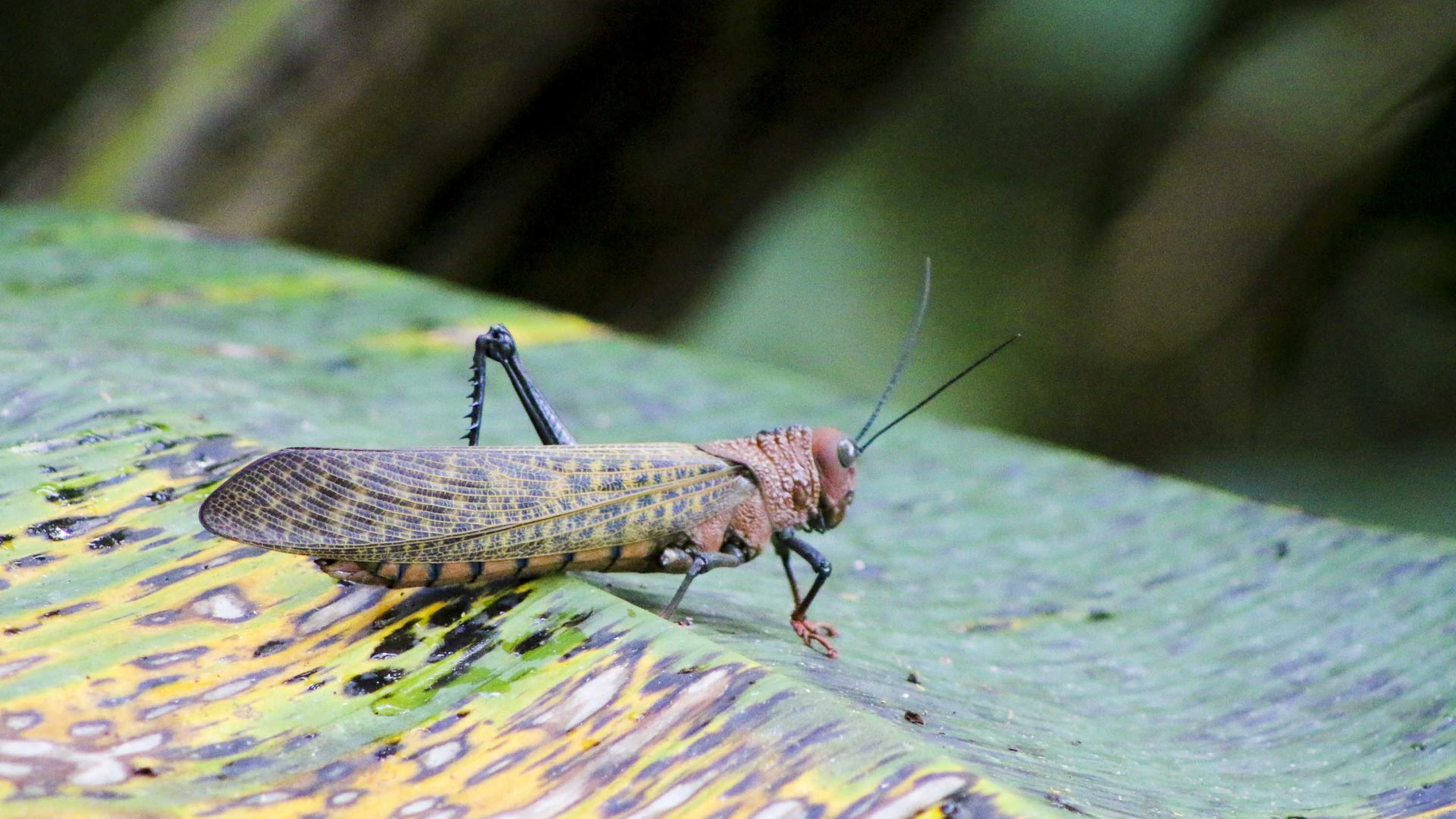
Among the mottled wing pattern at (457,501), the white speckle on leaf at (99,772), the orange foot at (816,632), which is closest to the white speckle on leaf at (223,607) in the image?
the mottled wing pattern at (457,501)

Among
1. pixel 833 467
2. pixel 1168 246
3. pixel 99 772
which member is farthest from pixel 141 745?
pixel 1168 246

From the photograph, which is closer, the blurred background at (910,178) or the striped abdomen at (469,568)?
the striped abdomen at (469,568)

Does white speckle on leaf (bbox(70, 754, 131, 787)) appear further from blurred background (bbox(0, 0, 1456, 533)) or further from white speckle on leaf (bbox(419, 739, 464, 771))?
blurred background (bbox(0, 0, 1456, 533))

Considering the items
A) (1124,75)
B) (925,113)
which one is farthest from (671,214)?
(1124,75)

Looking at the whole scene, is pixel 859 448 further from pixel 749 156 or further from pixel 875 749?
pixel 749 156

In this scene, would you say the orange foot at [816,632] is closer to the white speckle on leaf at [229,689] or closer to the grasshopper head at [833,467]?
the grasshopper head at [833,467]

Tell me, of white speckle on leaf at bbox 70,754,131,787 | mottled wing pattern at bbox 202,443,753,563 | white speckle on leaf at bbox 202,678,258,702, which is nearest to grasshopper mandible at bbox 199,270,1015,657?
mottled wing pattern at bbox 202,443,753,563

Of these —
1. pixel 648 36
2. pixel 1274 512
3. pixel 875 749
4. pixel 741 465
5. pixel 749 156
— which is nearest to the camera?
pixel 875 749
